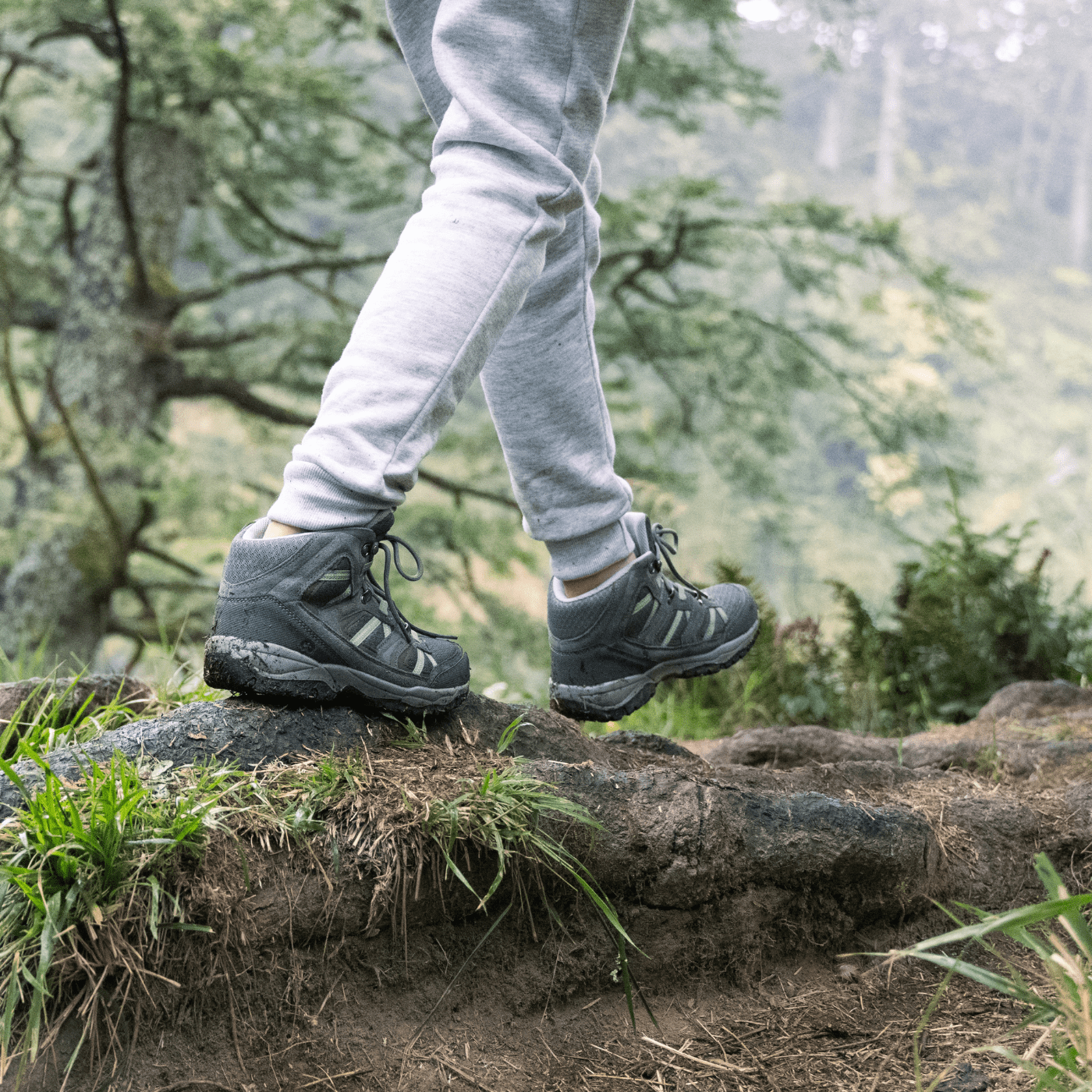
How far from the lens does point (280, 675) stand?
125 cm

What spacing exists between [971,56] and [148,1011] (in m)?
58.5

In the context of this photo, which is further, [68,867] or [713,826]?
[713,826]

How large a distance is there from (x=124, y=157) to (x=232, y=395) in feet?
4.96

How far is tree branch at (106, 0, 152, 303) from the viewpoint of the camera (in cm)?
480

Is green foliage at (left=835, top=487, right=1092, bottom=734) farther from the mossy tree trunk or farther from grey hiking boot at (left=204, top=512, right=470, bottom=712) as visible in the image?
the mossy tree trunk

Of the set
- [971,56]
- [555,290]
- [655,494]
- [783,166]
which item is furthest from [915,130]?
[555,290]

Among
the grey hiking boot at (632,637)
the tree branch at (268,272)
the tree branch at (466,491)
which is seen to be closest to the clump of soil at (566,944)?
the grey hiking boot at (632,637)

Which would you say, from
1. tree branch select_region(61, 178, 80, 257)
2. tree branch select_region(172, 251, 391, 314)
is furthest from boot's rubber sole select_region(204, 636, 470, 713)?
tree branch select_region(61, 178, 80, 257)

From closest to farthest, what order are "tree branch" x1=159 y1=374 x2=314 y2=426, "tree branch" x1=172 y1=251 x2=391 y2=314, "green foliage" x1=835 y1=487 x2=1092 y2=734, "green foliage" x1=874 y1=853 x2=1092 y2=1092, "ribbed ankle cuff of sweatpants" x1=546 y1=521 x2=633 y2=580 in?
"green foliage" x1=874 y1=853 x2=1092 y2=1092 < "ribbed ankle cuff of sweatpants" x1=546 y1=521 x2=633 y2=580 < "green foliage" x1=835 y1=487 x2=1092 y2=734 < "tree branch" x1=172 y1=251 x2=391 y2=314 < "tree branch" x1=159 y1=374 x2=314 y2=426

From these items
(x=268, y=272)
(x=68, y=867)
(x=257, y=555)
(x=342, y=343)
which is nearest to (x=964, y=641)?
(x=257, y=555)

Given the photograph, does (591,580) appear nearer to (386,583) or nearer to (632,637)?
(632,637)

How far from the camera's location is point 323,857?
107 centimetres

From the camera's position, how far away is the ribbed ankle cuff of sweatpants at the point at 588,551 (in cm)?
167

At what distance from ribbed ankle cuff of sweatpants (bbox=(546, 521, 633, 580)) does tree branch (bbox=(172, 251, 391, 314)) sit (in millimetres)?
4673
